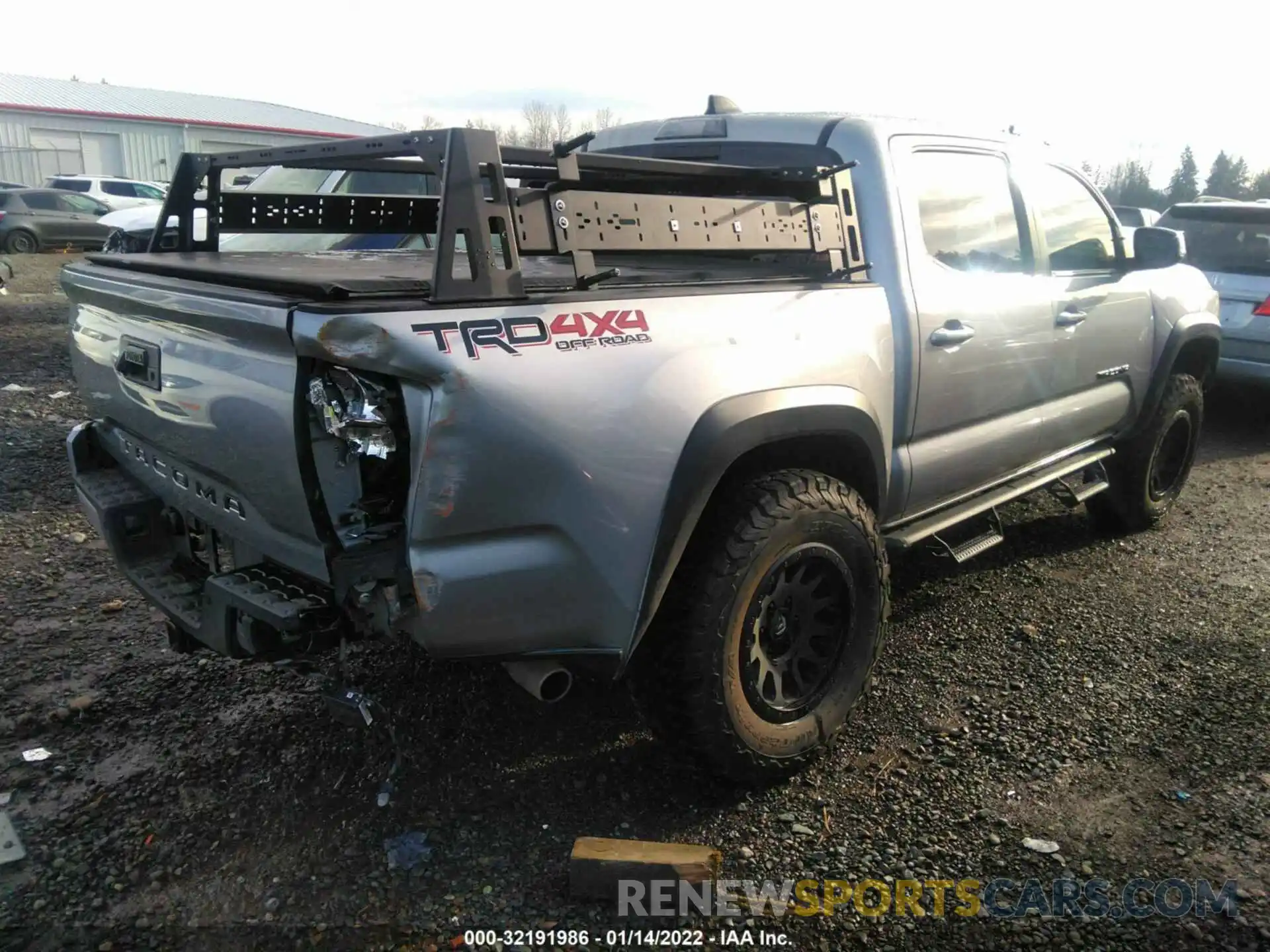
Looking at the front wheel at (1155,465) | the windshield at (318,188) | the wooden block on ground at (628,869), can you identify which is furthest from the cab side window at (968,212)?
the windshield at (318,188)

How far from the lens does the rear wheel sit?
19.7 meters

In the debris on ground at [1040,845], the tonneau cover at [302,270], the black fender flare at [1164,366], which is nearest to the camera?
the tonneau cover at [302,270]

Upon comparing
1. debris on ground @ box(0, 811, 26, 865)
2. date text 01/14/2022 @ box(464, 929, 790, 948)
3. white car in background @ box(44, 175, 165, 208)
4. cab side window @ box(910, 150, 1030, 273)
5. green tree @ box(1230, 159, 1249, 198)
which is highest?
green tree @ box(1230, 159, 1249, 198)

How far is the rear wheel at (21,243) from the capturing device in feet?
64.7

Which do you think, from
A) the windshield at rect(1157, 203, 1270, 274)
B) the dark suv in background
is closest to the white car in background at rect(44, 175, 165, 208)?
the dark suv in background

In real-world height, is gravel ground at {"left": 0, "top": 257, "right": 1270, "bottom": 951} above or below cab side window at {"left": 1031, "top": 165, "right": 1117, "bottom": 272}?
below

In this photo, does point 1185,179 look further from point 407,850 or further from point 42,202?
point 407,850

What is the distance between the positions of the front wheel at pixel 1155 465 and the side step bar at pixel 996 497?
28 cm

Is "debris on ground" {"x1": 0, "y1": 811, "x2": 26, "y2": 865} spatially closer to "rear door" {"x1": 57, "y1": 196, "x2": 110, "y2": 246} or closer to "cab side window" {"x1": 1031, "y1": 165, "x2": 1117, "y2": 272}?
"cab side window" {"x1": 1031, "y1": 165, "x2": 1117, "y2": 272}

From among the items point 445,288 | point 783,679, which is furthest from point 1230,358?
point 445,288

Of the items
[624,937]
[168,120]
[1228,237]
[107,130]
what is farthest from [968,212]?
[107,130]

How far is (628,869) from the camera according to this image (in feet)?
8.07

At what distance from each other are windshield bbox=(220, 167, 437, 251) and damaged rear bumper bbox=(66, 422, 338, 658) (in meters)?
2.96

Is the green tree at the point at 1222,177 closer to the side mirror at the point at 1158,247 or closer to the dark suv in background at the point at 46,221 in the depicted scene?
the dark suv in background at the point at 46,221
